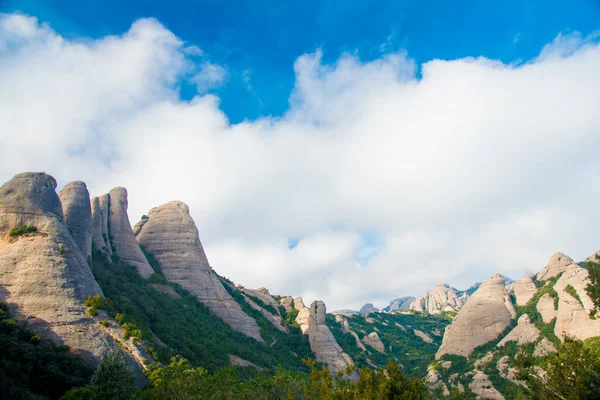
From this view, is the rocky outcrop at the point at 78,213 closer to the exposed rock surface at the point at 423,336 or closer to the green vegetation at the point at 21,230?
the green vegetation at the point at 21,230

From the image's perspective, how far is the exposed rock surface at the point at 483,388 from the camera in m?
53.5

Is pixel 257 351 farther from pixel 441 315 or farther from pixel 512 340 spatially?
pixel 441 315

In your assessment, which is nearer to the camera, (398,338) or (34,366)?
(34,366)

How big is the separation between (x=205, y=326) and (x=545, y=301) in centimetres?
5545

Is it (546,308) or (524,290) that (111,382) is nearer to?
(546,308)

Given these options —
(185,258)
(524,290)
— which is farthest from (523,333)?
(185,258)

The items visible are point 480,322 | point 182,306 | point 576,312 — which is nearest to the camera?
point 576,312

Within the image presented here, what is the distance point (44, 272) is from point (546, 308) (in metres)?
70.7

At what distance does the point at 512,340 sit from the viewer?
213 feet

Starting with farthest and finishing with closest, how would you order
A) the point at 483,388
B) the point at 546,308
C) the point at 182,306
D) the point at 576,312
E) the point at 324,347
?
1. the point at 324,347
2. the point at 546,308
3. the point at 483,388
4. the point at 182,306
5. the point at 576,312

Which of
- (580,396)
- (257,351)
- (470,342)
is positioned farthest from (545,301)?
(580,396)

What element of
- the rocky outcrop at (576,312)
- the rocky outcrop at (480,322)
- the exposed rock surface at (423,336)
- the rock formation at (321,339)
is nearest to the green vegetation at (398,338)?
the exposed rock surface at (423,336)

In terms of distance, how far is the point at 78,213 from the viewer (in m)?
46.9

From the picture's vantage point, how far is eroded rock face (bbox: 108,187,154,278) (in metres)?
58.0
